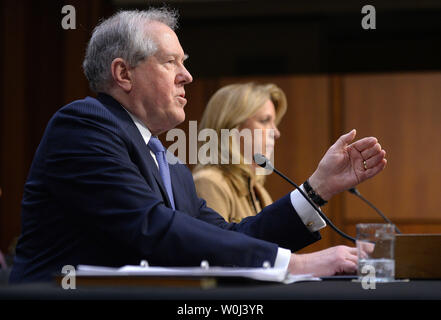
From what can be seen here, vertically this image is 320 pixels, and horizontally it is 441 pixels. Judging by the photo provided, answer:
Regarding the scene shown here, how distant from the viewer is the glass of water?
51.4 inches

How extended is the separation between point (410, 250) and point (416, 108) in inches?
143

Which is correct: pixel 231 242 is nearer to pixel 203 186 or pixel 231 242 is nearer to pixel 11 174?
pixel 203 186

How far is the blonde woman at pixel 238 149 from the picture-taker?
2799 mm

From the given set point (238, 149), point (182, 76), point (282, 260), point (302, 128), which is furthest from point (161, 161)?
point (302, 128)

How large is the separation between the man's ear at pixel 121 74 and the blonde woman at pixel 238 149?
3.32ft

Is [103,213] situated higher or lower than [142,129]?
lower

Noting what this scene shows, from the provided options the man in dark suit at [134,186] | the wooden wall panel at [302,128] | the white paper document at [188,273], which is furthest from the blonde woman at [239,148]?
the white paper document at [188,273]

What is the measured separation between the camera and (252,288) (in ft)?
3.31

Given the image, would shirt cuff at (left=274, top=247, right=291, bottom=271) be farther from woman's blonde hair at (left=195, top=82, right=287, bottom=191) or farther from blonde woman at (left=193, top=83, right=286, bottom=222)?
woman's blonde hair at (left=195, top=82, right=287, bottom=191)

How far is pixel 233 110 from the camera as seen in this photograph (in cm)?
305

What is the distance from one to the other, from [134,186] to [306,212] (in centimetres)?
Result: 52

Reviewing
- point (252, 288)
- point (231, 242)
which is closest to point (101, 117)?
point (231, 242)

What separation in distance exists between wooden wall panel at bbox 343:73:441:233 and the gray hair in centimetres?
314

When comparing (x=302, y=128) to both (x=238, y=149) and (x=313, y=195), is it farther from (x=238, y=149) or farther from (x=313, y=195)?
(x=313, y=195)
